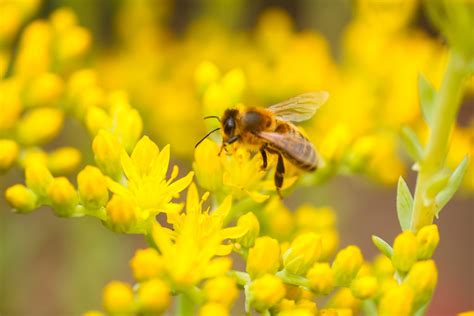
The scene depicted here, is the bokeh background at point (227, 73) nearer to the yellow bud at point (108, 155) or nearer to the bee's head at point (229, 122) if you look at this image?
the bee's head at point (229, 122)

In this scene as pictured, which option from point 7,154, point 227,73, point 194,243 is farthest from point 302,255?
point 227,73

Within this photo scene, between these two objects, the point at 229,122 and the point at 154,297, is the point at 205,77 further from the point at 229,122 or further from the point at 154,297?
the point at 154,297

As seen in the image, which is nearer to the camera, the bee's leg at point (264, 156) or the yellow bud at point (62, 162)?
the bee's leg at point (264, 156)

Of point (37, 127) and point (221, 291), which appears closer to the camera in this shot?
point (221, 291)

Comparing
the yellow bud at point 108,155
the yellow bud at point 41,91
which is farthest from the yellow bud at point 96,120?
the yellow bud at point 41,91

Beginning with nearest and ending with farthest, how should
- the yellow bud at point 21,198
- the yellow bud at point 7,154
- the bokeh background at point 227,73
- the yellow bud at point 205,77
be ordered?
1. the yellow bud at point 21,198
2. the yellow bud at point 7,154
3. the yellow bud at point 205,77
4. the bokeh background at point 227,73

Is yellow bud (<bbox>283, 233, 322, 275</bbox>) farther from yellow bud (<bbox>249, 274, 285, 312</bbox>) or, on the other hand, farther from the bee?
the bee
